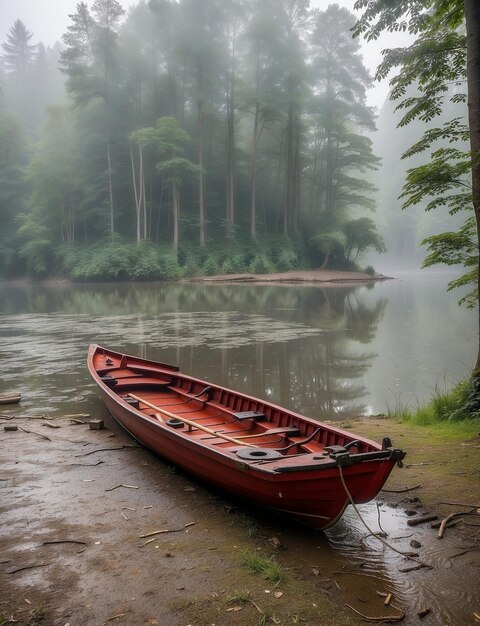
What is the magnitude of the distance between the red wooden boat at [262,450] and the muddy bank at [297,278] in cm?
2380

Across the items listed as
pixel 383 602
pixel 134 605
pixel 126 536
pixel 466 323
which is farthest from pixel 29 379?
pixel 466 323

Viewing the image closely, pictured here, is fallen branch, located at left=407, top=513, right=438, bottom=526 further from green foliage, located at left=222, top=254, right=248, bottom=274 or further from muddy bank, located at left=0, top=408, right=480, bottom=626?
green foliage, located at left=222, top=254, right=248, bottom=274

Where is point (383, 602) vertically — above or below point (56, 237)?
below

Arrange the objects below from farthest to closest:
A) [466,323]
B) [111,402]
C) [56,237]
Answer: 1. [56,237]
2. [466,323]
3. [111,402]

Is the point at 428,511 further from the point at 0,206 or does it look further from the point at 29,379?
the point at 0,206

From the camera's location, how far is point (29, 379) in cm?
887

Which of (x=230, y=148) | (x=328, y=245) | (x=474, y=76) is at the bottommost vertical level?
(x=474, y=76)

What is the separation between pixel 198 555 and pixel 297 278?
93.6 ft

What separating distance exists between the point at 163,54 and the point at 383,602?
1605 inches

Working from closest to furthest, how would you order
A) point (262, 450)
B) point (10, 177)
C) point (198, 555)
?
1. point (198, 555)
2. point (262, 450)
3. point (10, 177)

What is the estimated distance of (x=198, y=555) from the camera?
3277 millimetres

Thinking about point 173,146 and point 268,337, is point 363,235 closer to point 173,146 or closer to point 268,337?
point 173,146

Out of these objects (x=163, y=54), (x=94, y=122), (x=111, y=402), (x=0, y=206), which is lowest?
(x=111, y=402)

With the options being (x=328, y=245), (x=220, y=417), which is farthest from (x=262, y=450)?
(x=328, y=245)
